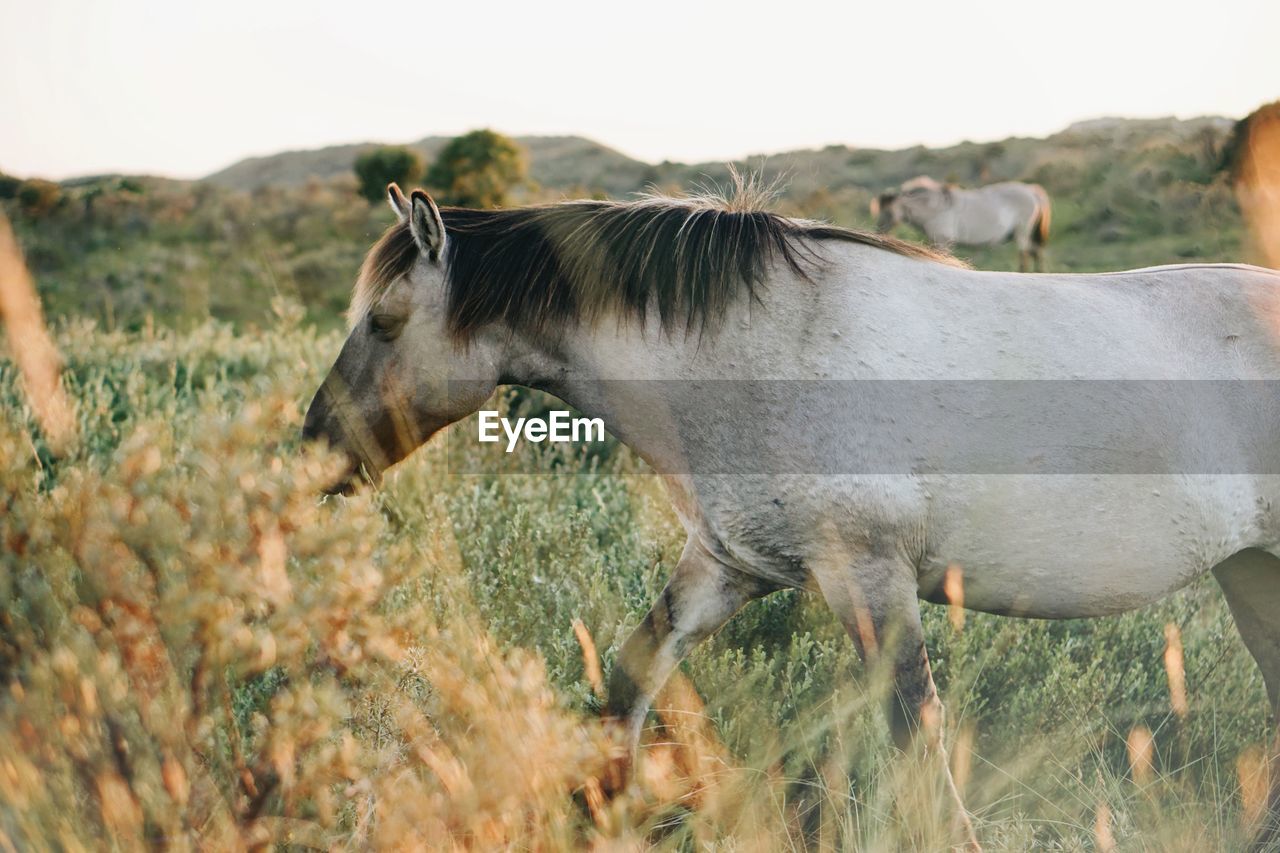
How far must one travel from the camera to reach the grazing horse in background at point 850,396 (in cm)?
277

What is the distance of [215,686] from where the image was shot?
8.21 feet

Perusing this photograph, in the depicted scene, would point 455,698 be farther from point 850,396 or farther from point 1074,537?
point 1074,537

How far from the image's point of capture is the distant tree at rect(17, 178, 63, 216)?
29469 millimetres

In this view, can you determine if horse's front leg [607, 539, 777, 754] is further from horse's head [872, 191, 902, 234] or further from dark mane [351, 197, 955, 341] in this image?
horse's head [872, 191, 902, 234]

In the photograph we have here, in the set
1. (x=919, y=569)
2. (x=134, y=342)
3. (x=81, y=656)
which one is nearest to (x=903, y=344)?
(x=919, y=569)

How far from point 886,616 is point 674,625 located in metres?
0.70

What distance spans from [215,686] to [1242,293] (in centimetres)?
323

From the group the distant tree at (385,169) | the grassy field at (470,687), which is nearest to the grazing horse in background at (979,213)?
the grassy field at (470,687)

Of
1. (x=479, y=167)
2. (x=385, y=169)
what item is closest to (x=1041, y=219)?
(x=479, y=167)

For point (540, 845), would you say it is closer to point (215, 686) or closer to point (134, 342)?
point (215, 686)

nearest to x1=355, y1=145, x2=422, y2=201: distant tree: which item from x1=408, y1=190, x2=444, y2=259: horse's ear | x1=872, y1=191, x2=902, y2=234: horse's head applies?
x1=872, y1=191, x2=902, y2=234: horse's head

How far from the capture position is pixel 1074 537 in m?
2.83

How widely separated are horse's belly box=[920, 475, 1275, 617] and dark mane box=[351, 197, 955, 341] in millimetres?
842

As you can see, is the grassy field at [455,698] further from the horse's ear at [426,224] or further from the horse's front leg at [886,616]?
the horse's ear at [426,224]
